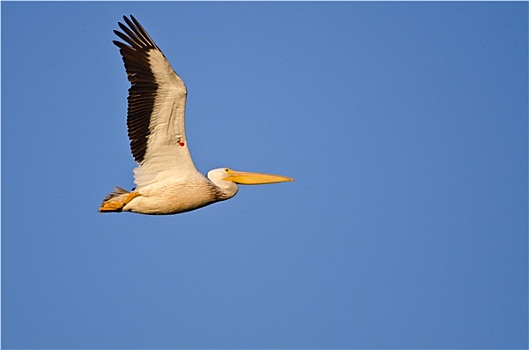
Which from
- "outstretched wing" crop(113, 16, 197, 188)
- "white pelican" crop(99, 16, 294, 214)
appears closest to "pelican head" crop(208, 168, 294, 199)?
"white pelican" crop(99, 16, 294, 214)

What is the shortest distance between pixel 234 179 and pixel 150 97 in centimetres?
191

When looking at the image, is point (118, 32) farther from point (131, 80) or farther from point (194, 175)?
point (194, 175)

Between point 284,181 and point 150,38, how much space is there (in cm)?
287

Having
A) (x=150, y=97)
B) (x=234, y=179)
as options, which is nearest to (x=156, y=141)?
(x=150, y=97)

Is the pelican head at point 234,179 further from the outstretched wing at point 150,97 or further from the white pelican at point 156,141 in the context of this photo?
the outstretched wing at point 150,97

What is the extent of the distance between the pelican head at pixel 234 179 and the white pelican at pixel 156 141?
0.05 m

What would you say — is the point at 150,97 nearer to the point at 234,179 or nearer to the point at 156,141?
the point at 156,141

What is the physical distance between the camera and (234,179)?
1576 cm

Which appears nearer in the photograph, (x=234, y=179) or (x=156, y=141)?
(x=156, y=141)

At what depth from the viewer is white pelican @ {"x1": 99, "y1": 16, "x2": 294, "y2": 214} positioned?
14477mm

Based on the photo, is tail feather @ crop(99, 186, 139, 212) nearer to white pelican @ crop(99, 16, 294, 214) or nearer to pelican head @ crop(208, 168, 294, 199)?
white pelican @ crop(99, 16, 294, 214)

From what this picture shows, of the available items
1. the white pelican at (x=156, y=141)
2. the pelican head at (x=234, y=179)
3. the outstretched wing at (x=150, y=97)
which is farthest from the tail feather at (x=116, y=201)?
the pelican head at (x=234, y=179)

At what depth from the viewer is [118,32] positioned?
47.8 ft

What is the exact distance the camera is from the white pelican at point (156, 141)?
47.5 ft
